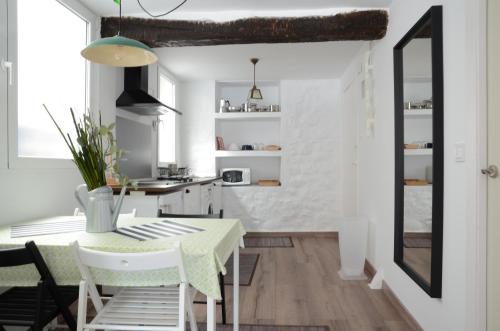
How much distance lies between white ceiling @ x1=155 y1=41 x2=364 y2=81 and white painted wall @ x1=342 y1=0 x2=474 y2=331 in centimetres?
91

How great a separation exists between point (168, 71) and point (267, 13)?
7.31 feet

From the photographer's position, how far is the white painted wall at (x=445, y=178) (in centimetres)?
179

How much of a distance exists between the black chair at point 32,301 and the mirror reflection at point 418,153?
2.04 m

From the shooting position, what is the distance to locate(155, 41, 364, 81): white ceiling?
4031 mm

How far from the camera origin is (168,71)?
4949mm

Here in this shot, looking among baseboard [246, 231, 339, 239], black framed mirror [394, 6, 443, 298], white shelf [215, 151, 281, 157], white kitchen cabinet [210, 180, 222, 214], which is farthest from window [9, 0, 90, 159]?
baseboard [246, 231, 339, 239]

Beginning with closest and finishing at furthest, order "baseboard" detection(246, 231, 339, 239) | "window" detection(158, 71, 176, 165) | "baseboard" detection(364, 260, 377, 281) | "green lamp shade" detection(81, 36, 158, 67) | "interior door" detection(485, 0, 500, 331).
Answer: "interior door" detection(485, 0, 500, 331) → "green lamp shade" detection(81, 36, 158, 67) → "baseboard" detection(364, 260, 377, 281) → "window" detection(158, 71, 176, 165) → "baseboard" detection(246, 231, 339, 239)

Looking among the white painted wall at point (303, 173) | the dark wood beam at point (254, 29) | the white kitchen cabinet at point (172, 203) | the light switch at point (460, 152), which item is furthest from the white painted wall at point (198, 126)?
the light switch at point (460, 152)

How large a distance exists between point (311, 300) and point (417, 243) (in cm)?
102

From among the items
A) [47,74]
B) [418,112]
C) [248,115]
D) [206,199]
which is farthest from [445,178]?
[248,115]

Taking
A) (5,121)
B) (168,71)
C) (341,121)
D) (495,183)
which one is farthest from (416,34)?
(168,71)

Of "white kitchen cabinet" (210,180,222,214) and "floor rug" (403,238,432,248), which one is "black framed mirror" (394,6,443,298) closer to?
"floor rug" (403,238,432,248)

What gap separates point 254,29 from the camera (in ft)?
10.3

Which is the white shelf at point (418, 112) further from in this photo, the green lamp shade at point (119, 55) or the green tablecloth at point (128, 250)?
the green lamp shade at point (119, 55)
